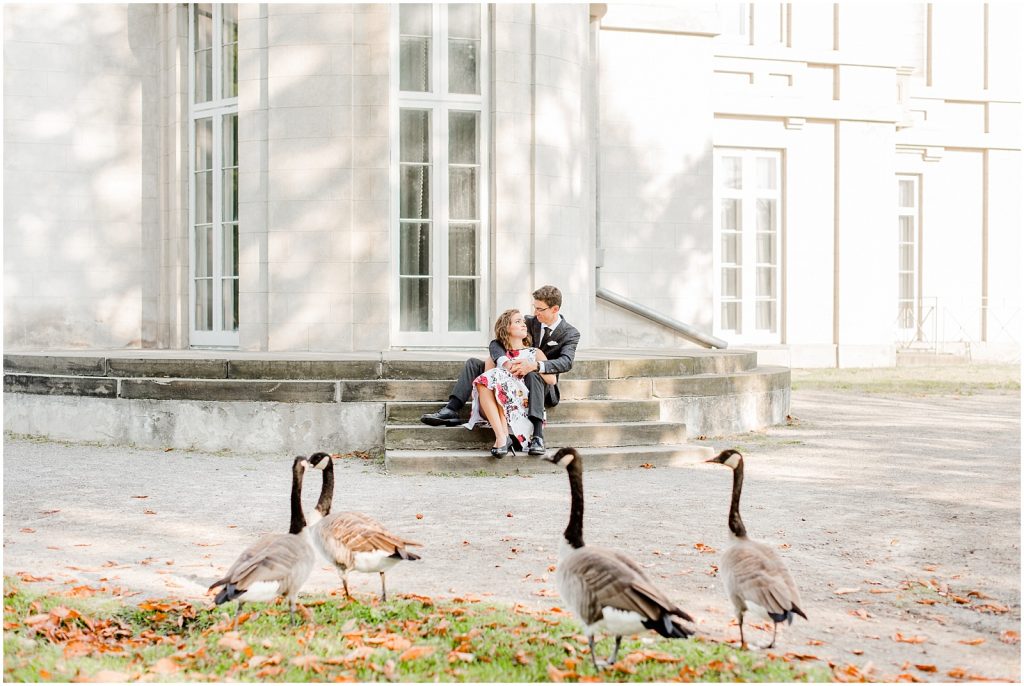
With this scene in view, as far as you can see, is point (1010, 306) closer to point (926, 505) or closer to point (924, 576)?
point (926, 505)

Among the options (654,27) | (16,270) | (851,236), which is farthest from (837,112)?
(16,270)

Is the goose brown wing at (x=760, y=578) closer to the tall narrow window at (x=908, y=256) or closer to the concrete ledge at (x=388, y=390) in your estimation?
the concrete ledge at (x=388, y=390)

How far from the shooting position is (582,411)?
9.62 m

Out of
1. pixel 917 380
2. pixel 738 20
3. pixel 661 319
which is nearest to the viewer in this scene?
pixel 661 319

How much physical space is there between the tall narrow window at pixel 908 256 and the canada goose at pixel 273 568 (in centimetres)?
2150

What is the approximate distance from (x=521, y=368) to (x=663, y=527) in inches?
99.8

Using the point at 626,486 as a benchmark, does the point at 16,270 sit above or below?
above

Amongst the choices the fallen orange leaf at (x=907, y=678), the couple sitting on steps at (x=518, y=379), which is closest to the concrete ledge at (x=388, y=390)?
the couple sitting on steps at (x=518, y=379)

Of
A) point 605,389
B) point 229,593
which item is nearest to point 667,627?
point 229,593

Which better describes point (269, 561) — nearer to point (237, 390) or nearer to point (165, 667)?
point (165, 667)

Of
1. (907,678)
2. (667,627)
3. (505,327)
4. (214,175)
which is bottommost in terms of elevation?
(907,678)

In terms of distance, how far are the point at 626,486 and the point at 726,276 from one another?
13.8m

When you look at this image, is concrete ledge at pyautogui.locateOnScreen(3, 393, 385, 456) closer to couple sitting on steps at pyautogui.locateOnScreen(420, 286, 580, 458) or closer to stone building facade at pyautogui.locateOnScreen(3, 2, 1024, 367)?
couple sitting on steps at pyautogui.locateOnScreen(420, 286, 580, 458)

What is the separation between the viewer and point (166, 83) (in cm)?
1343
